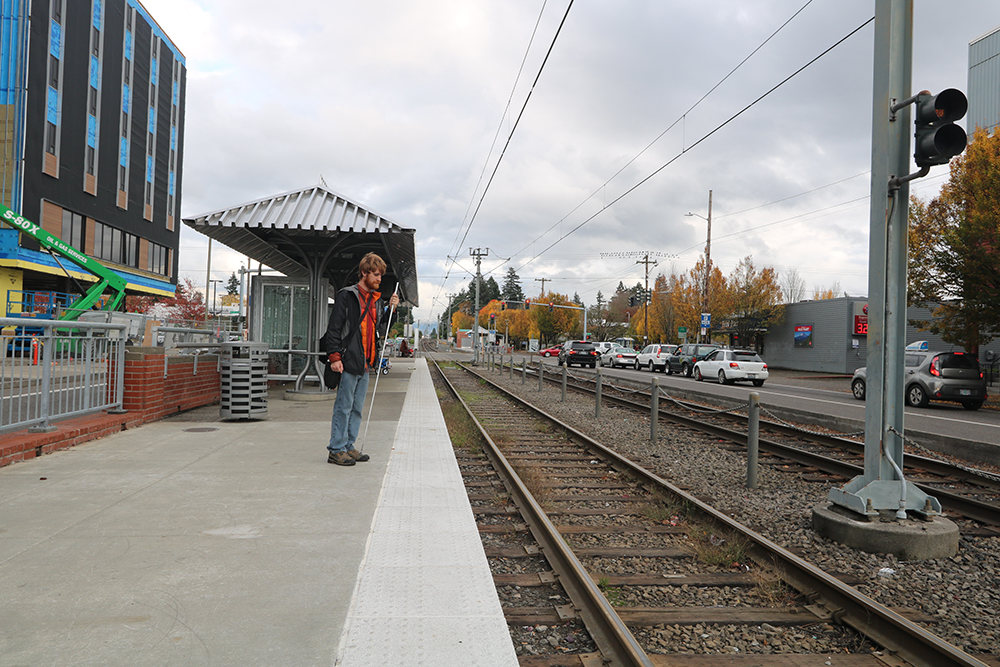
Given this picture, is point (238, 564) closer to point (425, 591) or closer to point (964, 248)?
point (425, 591)

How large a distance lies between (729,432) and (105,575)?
9.46m

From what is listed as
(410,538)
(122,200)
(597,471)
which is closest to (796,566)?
(410,538)

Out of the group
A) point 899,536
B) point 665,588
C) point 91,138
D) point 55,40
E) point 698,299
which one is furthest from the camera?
point 698,299

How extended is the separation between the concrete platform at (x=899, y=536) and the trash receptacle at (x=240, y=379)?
7656mm

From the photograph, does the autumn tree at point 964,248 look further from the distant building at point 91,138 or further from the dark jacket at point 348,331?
the distant building at point 91,138

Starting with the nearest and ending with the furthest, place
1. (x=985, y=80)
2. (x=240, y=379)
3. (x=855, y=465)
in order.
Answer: (x=855, y=465)
(x=240, y=379)
(x=985, y=80)

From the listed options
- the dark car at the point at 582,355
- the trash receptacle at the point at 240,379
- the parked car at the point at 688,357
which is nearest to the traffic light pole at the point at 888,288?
the trash receptacle at the point at 240,379

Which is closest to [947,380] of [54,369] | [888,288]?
[888,288]

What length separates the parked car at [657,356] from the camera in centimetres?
3675

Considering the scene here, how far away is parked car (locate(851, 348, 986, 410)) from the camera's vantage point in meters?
17.2

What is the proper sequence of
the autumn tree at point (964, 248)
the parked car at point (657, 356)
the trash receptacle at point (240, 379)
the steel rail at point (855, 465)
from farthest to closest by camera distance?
the parked car at point (657, 356) → the autumn tree at point (964, 248) → the trash receptacle at point (240, 379) → the steel rail at point (855, 465)

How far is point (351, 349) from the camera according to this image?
21.8 feet

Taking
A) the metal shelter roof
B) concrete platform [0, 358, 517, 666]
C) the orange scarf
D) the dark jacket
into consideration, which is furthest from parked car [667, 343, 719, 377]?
concrete platform [0, 358, 517, 666]

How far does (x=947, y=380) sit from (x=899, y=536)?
1563 cm
